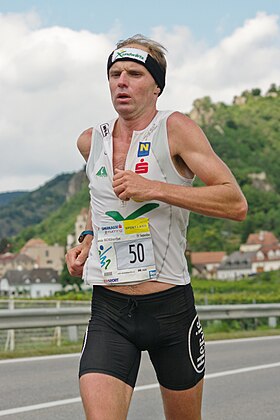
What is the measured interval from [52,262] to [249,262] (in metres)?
38.0

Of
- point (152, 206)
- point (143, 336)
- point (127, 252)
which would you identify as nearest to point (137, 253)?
point (127, 252)

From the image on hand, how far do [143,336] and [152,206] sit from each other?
0.56m

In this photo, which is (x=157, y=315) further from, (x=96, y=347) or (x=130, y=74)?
(x=130, y=74)

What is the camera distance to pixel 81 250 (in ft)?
15.9

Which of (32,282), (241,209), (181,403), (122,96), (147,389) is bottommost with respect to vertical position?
(147,389)

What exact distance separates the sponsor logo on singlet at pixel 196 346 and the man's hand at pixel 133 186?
0.71 meters

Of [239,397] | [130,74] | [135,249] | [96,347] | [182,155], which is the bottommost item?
[239,397]

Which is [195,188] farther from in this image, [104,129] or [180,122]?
[104,129]

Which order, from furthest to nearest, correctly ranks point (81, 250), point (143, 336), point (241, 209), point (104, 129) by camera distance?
point (81, 250) → point (104, 129) → point (143, 336) → point (241, 209)

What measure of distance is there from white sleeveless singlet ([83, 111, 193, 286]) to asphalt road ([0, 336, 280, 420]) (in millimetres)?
4020

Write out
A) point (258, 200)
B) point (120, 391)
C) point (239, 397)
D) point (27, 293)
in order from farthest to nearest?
point (258, 200), point (27, 293), point (239, 397), point (120, 391)

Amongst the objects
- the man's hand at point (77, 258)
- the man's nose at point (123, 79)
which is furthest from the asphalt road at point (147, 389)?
the man's nose at point (123, 79)

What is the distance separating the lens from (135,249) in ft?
14.6

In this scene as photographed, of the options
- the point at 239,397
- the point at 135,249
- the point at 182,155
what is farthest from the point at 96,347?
the point at 239,397
